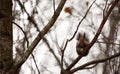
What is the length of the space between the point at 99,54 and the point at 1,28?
279cm

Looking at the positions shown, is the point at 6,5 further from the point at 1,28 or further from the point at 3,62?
the point at 3,62

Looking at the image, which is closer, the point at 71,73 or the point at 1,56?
the point at 71,73

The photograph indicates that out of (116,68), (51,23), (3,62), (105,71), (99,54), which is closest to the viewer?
(51,23)

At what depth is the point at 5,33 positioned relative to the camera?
1649 mm

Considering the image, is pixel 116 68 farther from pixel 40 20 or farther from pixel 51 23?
pixel 40 20

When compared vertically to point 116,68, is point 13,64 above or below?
above

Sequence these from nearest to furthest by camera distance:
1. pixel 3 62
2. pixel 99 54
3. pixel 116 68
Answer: pixel 3 62 → pixel 116 68 → pixel 99 54

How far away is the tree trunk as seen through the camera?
1.61 m

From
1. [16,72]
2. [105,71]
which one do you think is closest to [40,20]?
[105,71]

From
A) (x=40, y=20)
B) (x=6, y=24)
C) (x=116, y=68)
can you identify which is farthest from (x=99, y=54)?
(x=6, y=24)

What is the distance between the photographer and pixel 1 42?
1.61 metres

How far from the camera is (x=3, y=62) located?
1606 millimetres

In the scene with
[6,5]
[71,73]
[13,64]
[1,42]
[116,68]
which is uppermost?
[6,5]

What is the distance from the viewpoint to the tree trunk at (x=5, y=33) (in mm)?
1611
